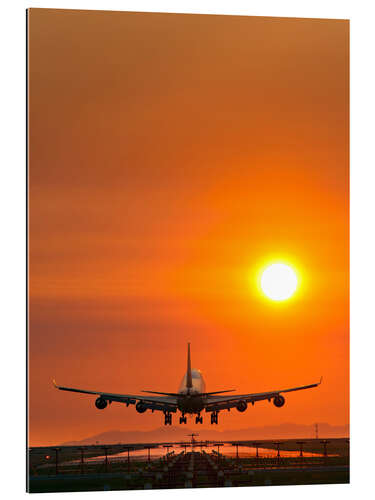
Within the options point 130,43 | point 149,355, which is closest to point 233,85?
point 130,43

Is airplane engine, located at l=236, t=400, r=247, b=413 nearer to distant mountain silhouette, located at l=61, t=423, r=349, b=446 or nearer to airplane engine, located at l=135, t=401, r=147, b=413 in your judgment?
distant mountain silhouette, located at l=61, t=423, r=349, b=446

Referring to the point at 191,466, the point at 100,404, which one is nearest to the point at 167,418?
the point at 191,466

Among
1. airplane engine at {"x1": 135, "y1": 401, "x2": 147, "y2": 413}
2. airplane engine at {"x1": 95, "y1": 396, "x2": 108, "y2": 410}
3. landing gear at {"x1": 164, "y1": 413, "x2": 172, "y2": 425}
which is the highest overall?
airplane engine at {"x1": 95, "y1": 396, "x2": 108, "y2": 410}

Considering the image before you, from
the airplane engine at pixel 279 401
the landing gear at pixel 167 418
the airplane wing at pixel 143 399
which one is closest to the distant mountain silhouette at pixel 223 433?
the landing gear at pixel 167 418

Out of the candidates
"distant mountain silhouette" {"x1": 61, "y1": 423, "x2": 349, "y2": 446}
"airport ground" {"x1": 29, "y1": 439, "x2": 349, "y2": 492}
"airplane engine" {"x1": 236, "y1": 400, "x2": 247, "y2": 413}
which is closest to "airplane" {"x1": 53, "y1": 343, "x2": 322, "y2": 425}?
"airplane engine" {"x1": 236, "y1": 400, "x2": 247, "y2": 413}

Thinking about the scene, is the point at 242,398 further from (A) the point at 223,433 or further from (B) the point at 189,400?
(B) the point at 189,400

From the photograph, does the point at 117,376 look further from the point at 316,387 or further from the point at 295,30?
the point at 295,30
